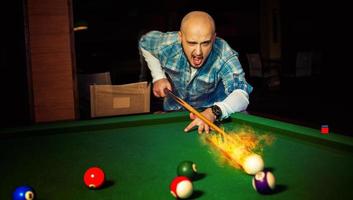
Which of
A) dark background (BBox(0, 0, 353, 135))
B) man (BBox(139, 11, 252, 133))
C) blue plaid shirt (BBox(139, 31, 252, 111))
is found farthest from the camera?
dark background (BBox(0, 0, 353, 135))

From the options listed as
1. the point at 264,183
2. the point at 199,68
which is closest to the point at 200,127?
the point at 199,68

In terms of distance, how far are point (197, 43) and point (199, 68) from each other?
32 centimetres

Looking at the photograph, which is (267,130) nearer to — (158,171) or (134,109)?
(158,171)

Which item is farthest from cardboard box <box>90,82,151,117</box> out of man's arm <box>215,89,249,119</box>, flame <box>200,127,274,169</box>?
flame <box>200,127,274,169</box>

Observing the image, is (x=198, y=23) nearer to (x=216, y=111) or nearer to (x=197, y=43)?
(x=197, y=43)

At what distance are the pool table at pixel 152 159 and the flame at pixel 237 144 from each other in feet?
0.13

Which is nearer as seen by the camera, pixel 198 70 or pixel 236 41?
pixel 198 70

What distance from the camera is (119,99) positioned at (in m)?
3.32

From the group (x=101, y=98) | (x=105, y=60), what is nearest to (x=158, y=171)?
(x=101, y=98)

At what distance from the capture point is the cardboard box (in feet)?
10.8

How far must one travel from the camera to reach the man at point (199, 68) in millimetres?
2498

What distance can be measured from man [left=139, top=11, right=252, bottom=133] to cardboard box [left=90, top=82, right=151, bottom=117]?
23 centimetres

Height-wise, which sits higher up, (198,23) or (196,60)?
(198,23)

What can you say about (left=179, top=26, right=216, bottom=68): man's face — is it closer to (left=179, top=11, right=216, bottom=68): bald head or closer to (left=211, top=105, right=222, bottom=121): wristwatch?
(left=179, top=11, right=216, bottom=68): bald head
